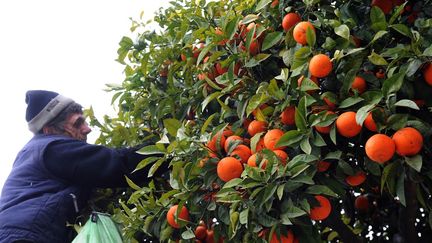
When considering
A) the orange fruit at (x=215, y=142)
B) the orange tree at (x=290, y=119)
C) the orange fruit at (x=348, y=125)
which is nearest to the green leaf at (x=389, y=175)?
the orange tree at (x=290, y=119)

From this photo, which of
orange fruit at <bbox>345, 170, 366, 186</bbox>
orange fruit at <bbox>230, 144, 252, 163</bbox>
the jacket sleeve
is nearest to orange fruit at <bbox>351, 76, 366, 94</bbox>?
orange fruit at <bbox>345, 170, 366, 186</bbox>

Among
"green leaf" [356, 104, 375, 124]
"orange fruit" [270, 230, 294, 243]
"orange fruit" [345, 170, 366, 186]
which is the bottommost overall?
"orange fruit" [270, 230, 294, 243]

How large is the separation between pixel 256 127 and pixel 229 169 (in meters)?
0.16

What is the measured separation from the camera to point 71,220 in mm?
2180

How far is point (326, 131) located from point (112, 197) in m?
1.17

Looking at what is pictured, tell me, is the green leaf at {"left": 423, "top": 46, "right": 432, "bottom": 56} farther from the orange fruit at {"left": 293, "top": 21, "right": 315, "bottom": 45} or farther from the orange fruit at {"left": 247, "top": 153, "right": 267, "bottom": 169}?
the orange fruit at {"left": 247, "top": 153, "right": 267, "bottom": 169}

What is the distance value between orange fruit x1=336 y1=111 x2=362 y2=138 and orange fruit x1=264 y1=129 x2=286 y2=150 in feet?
0.53

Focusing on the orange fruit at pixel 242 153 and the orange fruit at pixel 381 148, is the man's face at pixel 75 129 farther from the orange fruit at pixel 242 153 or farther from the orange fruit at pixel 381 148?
the orange fruit at pixel 381 148

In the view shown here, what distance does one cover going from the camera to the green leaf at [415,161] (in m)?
1.28

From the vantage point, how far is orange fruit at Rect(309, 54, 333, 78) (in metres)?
1.42

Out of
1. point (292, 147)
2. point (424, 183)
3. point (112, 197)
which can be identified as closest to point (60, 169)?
point (112, 197)

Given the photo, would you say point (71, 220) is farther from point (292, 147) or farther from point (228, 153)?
point (292, 147)

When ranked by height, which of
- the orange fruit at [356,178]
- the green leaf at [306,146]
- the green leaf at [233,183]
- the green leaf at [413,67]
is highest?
the green leaf at [413,67]

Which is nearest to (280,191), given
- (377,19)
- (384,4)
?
(377,19)
